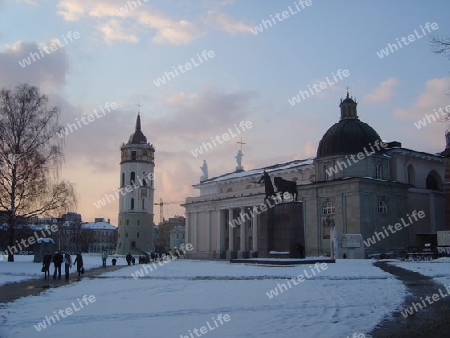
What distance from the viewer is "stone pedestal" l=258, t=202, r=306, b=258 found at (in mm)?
36156

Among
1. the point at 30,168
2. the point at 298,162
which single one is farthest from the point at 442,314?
the point at 298,162

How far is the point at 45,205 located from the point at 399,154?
4497cm

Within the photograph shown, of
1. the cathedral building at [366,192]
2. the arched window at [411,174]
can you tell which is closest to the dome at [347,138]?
the cathedral building at [366,192]

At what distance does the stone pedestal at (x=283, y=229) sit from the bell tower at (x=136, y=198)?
79.6 m

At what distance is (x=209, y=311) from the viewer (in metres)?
12.9

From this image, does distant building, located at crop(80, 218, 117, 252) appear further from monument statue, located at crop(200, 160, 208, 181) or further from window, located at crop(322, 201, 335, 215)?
window, located at crop(322, 201, 335, 215)

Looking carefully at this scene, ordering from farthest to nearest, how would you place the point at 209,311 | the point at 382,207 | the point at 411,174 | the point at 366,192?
the point at 411,174 < the point at 382,207 < the point at 366,192 < the point at 209,311

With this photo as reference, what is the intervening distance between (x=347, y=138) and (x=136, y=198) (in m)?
67.2

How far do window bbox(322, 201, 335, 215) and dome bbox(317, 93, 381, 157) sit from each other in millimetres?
6356

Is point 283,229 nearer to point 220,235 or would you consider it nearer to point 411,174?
point 411,174

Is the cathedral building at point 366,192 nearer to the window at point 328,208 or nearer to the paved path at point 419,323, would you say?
the window at point 328,208

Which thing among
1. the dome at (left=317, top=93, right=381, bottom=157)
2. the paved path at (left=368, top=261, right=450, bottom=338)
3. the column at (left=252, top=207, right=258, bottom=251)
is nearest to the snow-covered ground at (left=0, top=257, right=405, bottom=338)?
the paved path at (left=368, top=261, right=450, bottom=338)

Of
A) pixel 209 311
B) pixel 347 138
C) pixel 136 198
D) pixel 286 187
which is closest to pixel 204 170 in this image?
pixel 136 198

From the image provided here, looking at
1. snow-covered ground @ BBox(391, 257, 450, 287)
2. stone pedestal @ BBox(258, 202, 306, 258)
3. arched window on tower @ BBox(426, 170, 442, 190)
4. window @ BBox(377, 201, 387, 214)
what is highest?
arched window on tower @ BBox(426, 170, 442, 190)
